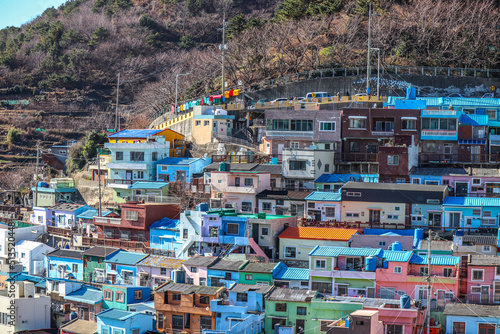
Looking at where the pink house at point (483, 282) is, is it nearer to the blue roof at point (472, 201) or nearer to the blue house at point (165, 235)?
the blue roof at point (472, 201)

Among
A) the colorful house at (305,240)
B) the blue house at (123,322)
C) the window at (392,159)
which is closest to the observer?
the blue house at (123,322)

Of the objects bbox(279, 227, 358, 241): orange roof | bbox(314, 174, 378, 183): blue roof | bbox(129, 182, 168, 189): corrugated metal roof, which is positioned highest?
bbox(314, 174, 378, 183): blue roof

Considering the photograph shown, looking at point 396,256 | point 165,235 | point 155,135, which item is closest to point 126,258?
point 165,235

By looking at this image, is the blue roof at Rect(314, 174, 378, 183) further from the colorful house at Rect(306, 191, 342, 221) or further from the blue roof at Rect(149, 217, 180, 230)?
the blue roof at Rect(149, 217, 180, 230)

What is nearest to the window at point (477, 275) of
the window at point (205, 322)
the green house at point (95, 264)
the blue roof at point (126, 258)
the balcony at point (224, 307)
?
the balcony at point (224, 307)

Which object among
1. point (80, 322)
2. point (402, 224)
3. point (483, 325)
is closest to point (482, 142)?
point (402, 224)

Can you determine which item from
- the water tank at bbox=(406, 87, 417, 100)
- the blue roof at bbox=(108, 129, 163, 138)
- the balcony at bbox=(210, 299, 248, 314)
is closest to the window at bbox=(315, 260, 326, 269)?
the balcony at bbox=(210, 299, 248, 314)
